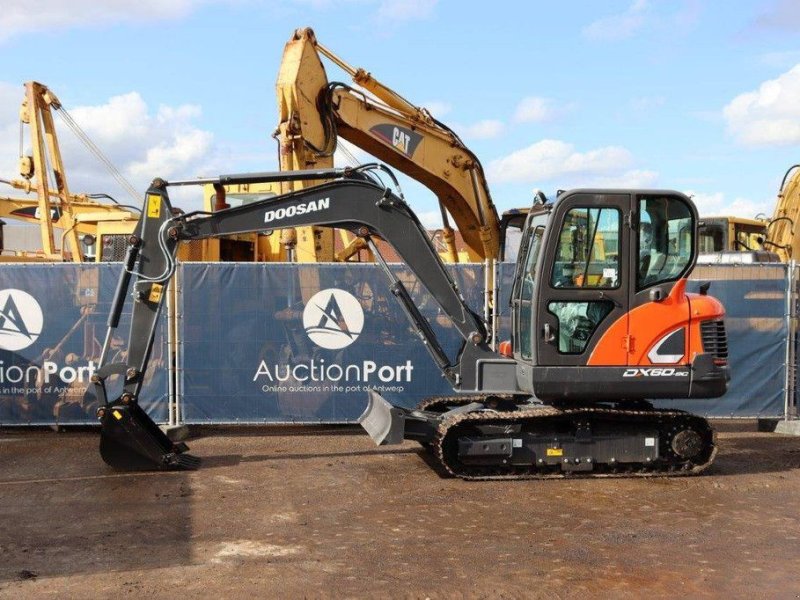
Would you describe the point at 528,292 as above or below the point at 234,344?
above

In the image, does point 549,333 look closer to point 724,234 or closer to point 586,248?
point 586,248

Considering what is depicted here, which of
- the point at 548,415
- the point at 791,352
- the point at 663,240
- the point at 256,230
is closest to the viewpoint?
the point at 663,240

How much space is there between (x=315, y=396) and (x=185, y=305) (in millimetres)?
1967

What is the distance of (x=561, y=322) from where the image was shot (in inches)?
336

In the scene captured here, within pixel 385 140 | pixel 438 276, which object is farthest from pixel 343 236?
pixel 438 276

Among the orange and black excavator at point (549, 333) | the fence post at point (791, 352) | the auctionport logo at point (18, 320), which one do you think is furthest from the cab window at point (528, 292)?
the auctionport logo at point (18, 320)

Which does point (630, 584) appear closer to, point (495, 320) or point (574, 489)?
point (574, 489)

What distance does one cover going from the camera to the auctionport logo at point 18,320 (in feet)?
36.3

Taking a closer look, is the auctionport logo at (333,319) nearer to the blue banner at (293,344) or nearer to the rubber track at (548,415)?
the blue banner at (293,344)

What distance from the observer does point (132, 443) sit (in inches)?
349

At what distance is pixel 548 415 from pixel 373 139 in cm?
626

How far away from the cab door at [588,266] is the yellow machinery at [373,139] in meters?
4.33

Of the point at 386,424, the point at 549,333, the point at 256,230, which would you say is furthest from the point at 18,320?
the point at 549,333

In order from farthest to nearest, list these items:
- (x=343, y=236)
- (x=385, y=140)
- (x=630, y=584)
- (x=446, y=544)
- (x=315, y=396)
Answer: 1. (x=343, y=236)
2. (x=385, y=140)
3. (x=315, y=396)
4. (x=446, y=544)
5. (x=630, y=584)
